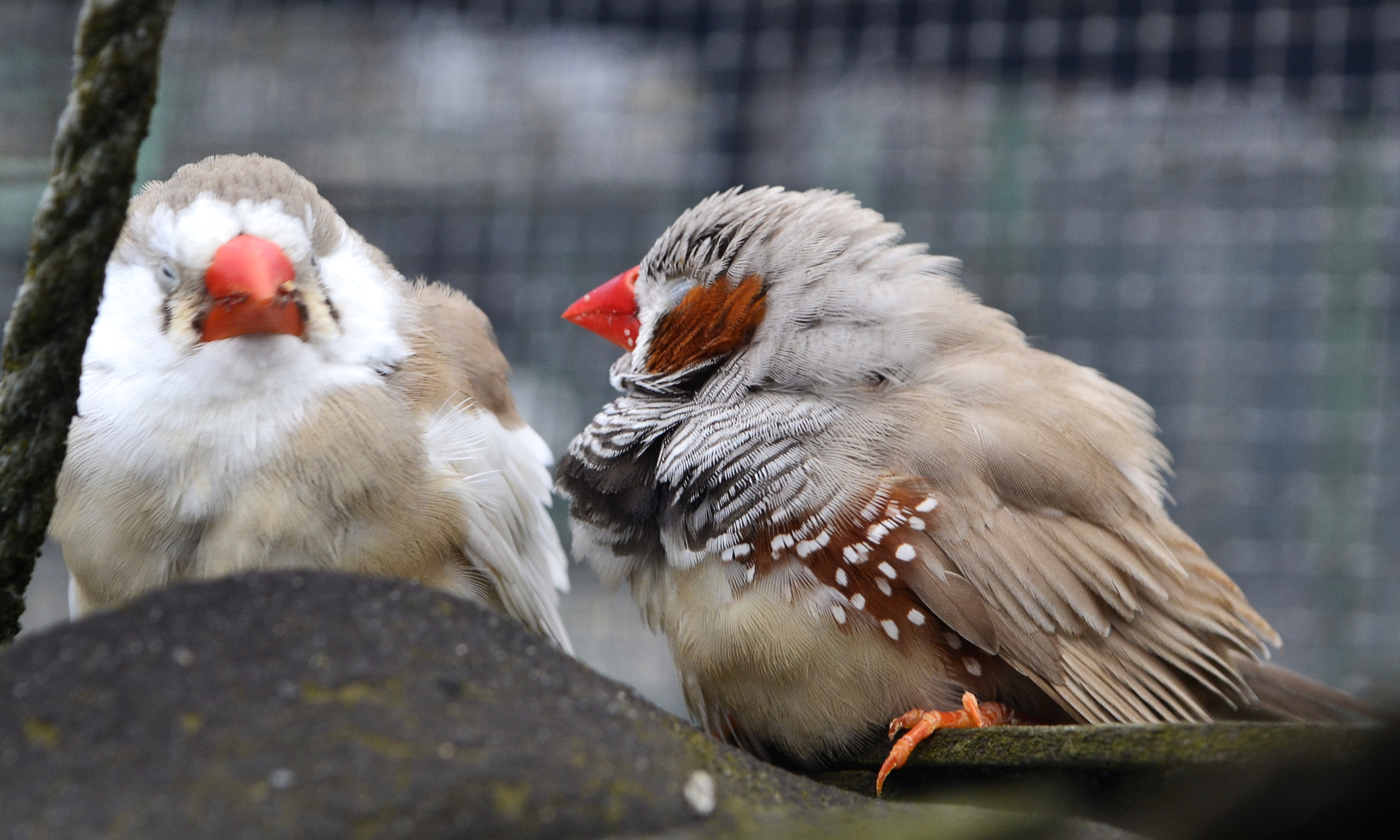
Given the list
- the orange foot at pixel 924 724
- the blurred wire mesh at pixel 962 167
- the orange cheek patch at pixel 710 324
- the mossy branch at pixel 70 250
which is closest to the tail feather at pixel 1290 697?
the orange foot at pixel 924 724

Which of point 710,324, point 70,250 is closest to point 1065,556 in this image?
point 710,324

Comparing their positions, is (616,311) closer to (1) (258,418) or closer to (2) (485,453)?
(2) (485,453)

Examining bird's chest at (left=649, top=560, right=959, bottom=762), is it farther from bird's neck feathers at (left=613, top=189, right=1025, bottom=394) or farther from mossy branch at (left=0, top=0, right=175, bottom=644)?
mossy branch at (left=0, top=0, right=175, bottom=644)

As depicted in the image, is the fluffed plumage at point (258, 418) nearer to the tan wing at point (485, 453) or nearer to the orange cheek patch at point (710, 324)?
the tan wing at point (485, 453)

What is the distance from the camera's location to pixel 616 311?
6.36 feet

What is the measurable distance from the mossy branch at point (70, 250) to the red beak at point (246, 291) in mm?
340

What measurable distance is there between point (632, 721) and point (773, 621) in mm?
529

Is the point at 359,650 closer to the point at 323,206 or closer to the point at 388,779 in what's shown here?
the point at 388,779

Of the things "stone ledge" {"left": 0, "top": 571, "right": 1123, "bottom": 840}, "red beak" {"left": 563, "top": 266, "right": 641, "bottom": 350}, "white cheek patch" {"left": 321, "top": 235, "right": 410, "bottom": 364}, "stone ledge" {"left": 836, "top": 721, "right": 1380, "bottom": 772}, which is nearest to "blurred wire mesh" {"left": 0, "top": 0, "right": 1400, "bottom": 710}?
"red beak" {"left": 563, "top": 266, "right": 641, "bottom": 350}

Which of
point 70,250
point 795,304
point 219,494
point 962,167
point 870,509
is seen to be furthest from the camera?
point 962,167

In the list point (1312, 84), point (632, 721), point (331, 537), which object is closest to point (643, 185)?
point (1312, 84)

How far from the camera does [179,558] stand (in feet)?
4.51

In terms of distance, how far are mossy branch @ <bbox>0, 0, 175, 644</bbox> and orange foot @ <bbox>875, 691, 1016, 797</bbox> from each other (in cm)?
88

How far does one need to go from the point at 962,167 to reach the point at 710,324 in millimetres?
2864
